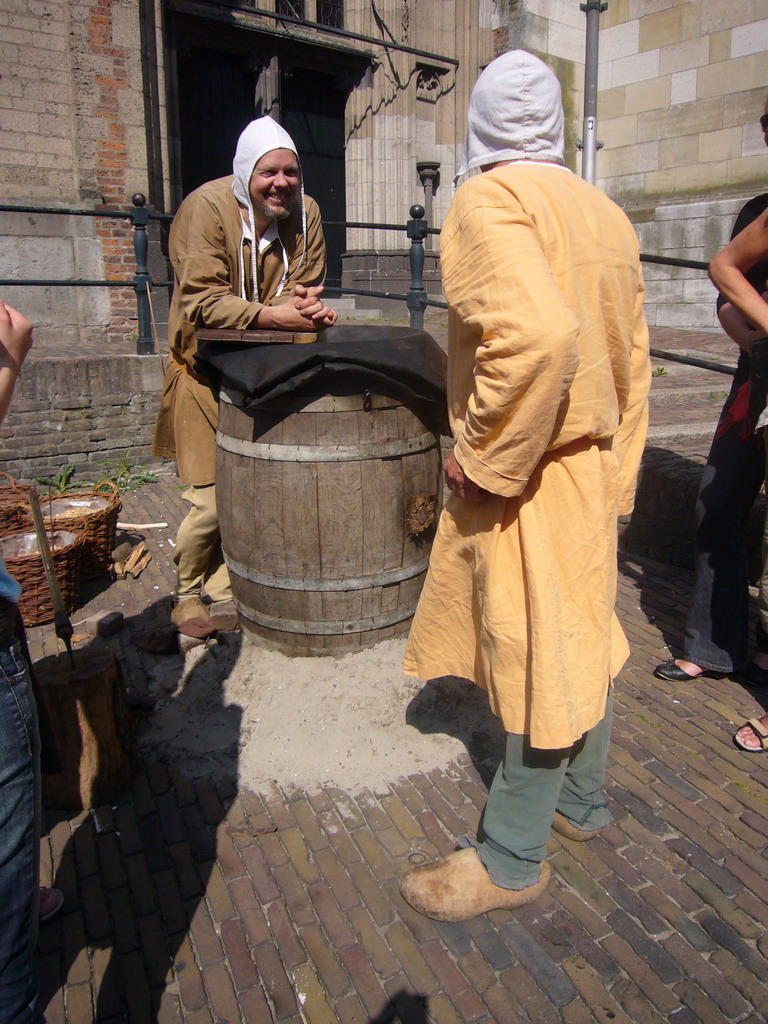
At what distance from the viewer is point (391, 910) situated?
81.0 inches

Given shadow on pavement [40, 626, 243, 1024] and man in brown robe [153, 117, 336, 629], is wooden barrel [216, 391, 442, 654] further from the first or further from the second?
shadow on pavement [40, 626, 243, 1024]

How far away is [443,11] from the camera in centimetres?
1145

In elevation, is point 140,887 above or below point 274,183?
below

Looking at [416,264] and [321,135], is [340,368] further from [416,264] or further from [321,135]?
[321,135]

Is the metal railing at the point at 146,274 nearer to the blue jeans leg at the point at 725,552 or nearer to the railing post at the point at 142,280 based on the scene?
the railing post at the point at 142,280

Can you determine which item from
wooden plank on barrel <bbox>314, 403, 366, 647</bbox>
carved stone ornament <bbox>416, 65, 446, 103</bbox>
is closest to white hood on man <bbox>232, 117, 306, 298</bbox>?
wooden plank on barrel <bbox>314, 403, 366, 647</bbox>

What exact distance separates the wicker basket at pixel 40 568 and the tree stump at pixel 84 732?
1.15 meters

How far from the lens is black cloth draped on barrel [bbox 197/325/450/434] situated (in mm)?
2615

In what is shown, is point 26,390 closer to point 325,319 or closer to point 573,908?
point 325,319

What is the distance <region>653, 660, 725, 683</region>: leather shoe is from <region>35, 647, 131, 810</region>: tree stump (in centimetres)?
207

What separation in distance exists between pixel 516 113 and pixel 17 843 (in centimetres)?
178

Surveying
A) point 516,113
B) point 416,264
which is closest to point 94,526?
point 416,264

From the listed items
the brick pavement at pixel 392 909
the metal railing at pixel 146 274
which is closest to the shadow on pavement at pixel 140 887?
the brick pavement at pixel 392 909

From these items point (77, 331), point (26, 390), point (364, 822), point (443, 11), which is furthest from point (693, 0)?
point (364, 822)
